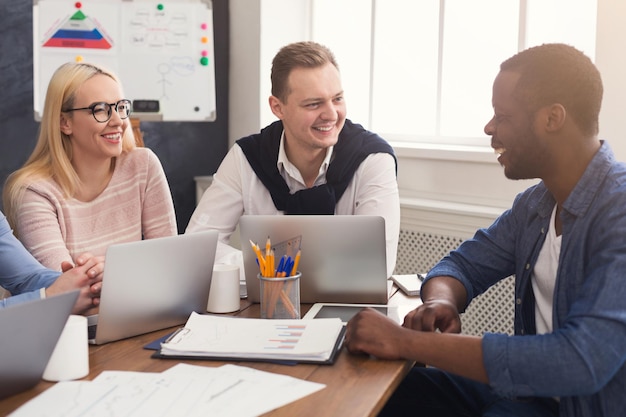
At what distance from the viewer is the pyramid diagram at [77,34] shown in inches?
126

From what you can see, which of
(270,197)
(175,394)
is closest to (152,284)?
(175,394)

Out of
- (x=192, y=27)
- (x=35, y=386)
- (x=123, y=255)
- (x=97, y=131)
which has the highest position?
(x=192, y=27)

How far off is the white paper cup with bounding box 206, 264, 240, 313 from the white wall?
5.18ft

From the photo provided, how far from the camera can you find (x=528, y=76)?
1470 mm

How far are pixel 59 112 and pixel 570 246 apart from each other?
162cm

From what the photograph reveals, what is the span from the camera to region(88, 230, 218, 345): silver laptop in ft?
4.61

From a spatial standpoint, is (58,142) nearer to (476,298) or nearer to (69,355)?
(69,355)

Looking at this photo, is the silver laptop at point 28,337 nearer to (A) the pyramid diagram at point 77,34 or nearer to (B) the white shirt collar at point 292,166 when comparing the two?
(B) the white shirt collar at point 292,166

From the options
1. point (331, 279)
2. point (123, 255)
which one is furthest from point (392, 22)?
point (123, 255)

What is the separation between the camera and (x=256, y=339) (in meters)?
1.41

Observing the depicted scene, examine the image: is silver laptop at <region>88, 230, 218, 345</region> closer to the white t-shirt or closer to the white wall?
the white t-shirt

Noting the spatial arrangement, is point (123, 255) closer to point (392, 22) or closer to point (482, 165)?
point (482, 165)

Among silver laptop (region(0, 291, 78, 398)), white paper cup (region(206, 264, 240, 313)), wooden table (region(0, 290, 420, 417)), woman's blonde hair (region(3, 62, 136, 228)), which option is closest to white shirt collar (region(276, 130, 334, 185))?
woman's blonde hair (region(3, 62, 136, 228))

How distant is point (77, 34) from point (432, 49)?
1.56 meters
